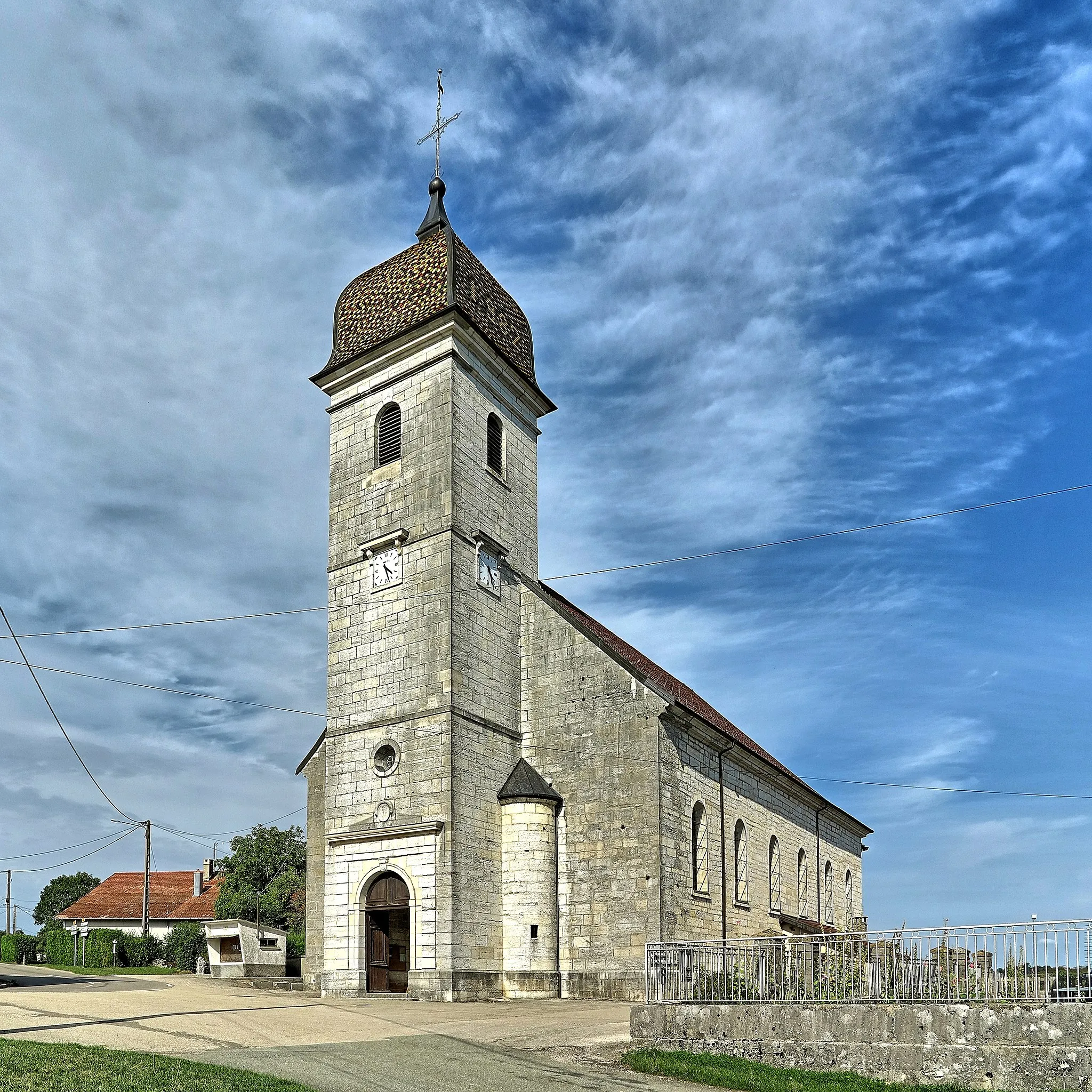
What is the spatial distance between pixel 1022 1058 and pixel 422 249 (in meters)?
23.3

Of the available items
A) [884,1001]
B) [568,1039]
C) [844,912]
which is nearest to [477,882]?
[568,1039]

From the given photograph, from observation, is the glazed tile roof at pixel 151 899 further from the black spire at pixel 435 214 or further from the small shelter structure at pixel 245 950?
the black spire at pixel 435 214

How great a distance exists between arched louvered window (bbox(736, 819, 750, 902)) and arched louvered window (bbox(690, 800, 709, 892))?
113 inches

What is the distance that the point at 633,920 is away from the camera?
22.9 meters

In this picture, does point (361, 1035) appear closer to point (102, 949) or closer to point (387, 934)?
point (387, 934)

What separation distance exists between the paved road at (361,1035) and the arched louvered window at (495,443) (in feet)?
43.1

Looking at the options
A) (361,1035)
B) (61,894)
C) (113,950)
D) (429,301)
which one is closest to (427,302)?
(429,301)

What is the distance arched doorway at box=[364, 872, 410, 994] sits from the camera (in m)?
23.1

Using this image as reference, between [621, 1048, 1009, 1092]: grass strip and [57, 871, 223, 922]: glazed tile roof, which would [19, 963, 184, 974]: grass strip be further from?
[621, 1048, 1009, 1092]: grass strip

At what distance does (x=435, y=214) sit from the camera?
3009cm

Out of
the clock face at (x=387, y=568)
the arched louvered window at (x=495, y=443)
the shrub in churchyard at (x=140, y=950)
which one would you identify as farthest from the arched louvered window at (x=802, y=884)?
the shrub in churchyard at (x=140, y=950)

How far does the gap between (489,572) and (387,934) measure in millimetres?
8820

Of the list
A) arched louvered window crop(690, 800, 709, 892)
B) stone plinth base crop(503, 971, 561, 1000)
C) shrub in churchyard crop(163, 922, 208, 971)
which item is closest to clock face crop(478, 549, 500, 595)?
arched louvered window crop(690, 800, 709, 892)

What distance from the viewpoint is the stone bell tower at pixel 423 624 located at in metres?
22.9
